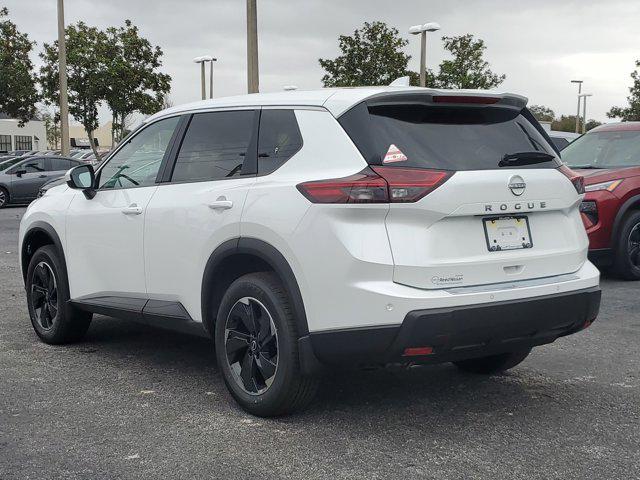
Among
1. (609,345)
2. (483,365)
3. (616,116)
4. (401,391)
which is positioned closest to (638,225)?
(609,345)

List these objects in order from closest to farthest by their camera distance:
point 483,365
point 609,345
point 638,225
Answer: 1. point 483,365
2. point 609,345
3. point 638,225

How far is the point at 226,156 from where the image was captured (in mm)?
4871

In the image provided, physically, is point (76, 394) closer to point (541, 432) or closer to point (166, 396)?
point (166, 396)

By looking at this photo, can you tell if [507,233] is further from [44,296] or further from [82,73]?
[82,73]

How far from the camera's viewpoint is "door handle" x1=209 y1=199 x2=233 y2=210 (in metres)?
4.61

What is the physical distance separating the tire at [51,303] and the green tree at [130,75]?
3585cm

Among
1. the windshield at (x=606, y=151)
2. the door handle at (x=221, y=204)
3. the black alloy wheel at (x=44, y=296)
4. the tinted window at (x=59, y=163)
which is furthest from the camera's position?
the tinted window at (x=59, y=163)

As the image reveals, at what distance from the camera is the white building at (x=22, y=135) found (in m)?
93.9

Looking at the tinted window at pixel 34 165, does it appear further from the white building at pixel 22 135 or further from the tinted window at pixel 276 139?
the white building at pixel 22 135

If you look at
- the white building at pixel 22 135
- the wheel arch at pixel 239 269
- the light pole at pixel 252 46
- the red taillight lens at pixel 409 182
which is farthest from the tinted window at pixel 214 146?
the white building at pixel 22 135

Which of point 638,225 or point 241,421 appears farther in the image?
point 638,225

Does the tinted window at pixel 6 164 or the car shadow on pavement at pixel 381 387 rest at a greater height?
the tinted window at pixel 6 164

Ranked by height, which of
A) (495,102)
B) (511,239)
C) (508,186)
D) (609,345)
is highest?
(495,102)

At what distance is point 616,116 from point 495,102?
165 ft
